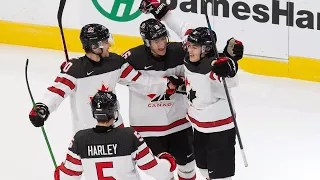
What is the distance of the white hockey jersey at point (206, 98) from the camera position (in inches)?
197

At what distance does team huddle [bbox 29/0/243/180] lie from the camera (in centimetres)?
499

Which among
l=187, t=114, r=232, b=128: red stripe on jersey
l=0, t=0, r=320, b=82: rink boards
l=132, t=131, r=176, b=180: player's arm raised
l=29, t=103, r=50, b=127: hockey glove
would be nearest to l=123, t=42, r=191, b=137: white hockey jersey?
l=187, t=114, r=232, b=128: red stripe on jersey

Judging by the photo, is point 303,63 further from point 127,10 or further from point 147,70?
point 147,70

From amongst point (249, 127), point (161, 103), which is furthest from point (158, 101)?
point (249, 127)

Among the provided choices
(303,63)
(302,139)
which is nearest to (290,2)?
(303,63)

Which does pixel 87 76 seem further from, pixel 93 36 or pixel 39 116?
pixel 39 116

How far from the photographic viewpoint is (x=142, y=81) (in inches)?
207

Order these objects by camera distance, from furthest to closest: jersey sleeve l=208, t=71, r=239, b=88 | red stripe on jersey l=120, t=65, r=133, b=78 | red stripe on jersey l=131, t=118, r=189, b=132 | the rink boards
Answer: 1. the rink boards
2. red stripe on jersey l=131, t=118, r=189, b=132
3. red stripe on jersey l=120, t=65, r=133, b=78
4. jersey sleeve l=208, t=71, r=239, b=88

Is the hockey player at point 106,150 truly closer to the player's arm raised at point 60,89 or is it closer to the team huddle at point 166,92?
the team huddle at point 166,92

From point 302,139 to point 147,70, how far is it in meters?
1.86

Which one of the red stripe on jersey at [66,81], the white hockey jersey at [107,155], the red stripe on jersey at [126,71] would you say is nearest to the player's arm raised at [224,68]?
the red stripe on jersey at [126,71]

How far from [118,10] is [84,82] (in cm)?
338

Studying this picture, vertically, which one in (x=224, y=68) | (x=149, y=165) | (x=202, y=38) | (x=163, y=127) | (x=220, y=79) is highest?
(x=202, y=38)

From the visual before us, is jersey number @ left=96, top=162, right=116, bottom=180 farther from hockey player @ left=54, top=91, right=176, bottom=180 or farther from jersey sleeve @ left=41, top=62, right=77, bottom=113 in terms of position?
jersey sleeve @ left=41, top=62, right=77, bottom=113
